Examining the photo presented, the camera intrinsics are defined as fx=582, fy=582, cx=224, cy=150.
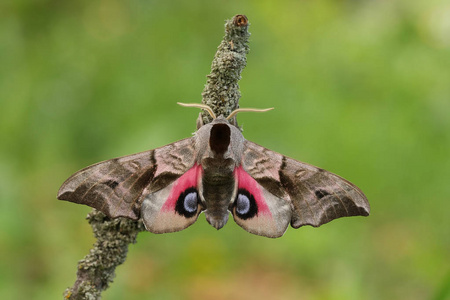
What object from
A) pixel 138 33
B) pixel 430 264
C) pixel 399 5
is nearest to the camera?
pixel 430 264

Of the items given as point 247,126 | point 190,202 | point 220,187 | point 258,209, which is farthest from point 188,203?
point 247,126

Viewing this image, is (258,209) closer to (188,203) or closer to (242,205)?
(242,205)

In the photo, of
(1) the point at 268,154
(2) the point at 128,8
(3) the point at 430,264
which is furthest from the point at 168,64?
(1) the point at 268,154

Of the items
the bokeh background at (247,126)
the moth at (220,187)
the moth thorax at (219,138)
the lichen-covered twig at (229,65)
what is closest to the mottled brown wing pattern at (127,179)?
the moth at (220,187)

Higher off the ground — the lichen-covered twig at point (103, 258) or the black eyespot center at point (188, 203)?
the black eyespot center at point (188, 203)

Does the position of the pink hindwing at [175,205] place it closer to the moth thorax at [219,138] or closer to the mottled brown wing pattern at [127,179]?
the mottled brown wing pattern at [127,179]

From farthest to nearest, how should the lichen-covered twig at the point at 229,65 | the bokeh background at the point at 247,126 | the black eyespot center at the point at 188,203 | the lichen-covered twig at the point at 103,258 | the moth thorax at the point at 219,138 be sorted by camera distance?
the bokeh background at the point at 247,126
the black eyespot center at the point at 188,203
the moth thorax at the point at 219,138
the lichen-covered twig at the point at 229,65
the lichen-covered twig at the point at 103,258

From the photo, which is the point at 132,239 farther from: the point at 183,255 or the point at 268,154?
the point at 183,255

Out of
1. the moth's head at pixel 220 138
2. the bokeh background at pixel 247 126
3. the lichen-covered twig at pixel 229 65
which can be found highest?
the lichen-covered twig at pixel 229 65
